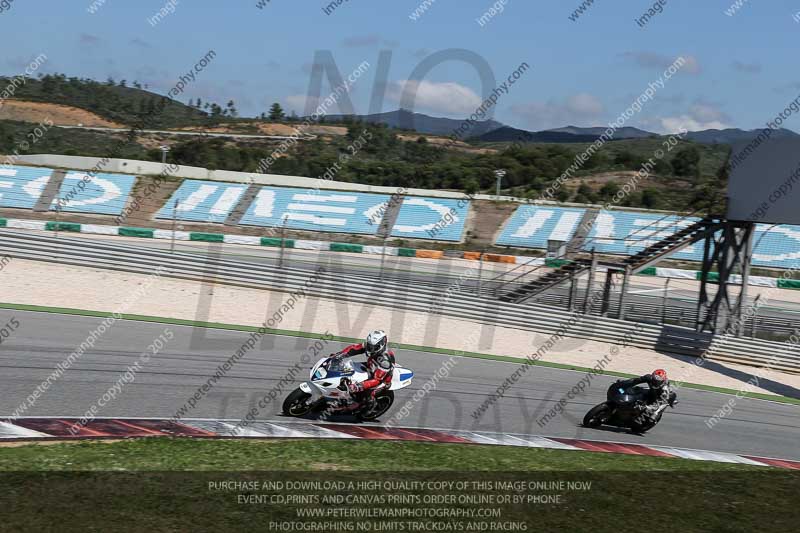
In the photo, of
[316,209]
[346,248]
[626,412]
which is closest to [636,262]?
[626,412]

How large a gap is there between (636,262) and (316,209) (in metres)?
27.1

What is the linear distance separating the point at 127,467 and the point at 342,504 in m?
2.32

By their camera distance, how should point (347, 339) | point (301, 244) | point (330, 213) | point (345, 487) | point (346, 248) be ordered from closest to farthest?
1. point (345, 487)
2. point (347, 339)
3. point (346, 248)
4. point (301, 244)
5. point (330, 213)

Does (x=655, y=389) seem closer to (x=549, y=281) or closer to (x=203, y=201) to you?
(x=549, y=281)

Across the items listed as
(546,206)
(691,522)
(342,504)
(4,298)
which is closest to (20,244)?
(4,298)

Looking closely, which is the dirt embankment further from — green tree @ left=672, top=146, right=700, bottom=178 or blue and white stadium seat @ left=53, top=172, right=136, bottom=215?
green tree @ left=672, top=146, right=700, bottom=178

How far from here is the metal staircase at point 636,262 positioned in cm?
2464

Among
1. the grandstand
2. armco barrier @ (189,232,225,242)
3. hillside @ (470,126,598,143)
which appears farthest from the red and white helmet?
hillside @ (470,126,598,143)

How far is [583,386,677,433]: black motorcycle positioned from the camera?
13.4 metres

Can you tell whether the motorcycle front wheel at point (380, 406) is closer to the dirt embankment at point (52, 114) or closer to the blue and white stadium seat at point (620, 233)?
the blue and white stadium seat at point (620, 233)

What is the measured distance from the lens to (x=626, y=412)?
1347 centimetres

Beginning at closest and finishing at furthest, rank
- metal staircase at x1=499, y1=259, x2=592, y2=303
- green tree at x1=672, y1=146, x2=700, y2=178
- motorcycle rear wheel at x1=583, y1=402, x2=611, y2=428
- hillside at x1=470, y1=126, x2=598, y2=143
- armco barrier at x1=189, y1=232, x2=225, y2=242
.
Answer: motorcycle rear wheel at x1=583, y1=402, x2=611, y2=428, metal staircase at x1=499, y1=259, x2=592, y2=303, armco barrier at x1=189, y1=232, x2=225, y2=242, green tree at x1=672, y1=146, x2=700, y2=178, hillside at x1=470, y1=126, x2=598, y2=143

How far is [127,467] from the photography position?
28.1 ft

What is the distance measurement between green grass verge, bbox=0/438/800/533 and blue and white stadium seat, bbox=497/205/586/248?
33756mm
